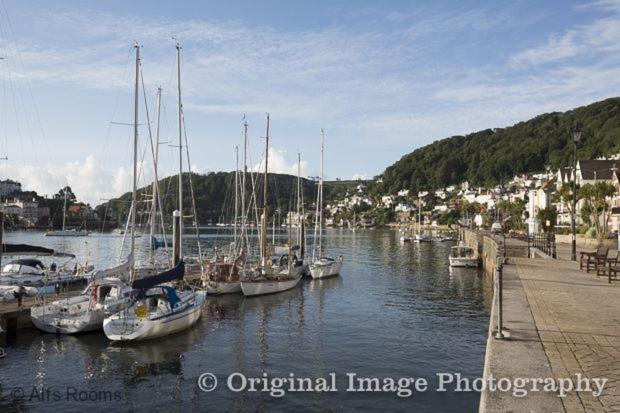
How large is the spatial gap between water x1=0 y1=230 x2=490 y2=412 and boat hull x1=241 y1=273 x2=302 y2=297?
1.00 metres

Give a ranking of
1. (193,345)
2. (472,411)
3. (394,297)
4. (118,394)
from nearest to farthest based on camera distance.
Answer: (472,411), (118,394), (193,345), (394,297)

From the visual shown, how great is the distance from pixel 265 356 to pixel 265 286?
16.2 metres

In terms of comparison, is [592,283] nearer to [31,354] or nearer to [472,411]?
[472,411]

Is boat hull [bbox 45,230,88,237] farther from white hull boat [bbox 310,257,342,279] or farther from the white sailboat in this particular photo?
the white sailboat

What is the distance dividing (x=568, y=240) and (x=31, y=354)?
64810 mm

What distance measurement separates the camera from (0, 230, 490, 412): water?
51.9ft

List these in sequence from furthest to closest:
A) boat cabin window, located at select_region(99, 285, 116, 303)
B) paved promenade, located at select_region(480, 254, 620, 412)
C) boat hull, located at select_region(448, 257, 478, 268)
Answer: boat hull, located at select_region(448, 257, 478, 268) → boat cabin window, located at select_region(99, 285, 116, 303) → paved promenade, located at select_region(480, 254, 620, 412)

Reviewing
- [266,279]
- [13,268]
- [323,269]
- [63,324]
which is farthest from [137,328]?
[323,269]

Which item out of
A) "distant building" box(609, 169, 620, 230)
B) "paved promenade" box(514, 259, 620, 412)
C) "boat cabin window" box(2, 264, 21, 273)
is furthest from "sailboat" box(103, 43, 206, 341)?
"distant building" box(609, 169, 620, 230)

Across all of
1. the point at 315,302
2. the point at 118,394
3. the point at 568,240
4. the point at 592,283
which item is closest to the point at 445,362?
the point at 592,283

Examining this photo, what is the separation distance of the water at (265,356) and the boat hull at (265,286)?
1.00 meters

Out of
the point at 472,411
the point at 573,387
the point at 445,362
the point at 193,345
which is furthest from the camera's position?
the point at 193,345

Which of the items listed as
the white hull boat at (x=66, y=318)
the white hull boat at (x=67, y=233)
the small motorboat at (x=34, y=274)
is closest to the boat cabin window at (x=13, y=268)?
the small motorboat at (x=34, y=274)

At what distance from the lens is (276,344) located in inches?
917
